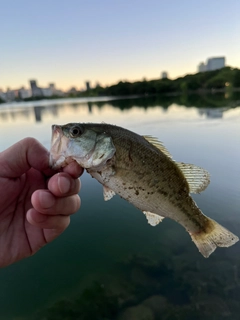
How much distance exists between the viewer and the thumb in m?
2.97

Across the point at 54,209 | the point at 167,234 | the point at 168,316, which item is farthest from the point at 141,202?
the point at 167,234

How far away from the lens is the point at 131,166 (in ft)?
8.54

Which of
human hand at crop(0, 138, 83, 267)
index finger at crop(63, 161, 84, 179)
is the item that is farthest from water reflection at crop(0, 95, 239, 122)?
index finger at crop(63, 161, 84, 179)

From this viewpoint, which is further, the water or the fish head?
the water

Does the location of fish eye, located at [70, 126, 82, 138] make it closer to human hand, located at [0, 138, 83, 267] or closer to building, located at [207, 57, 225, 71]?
human hand, located at [0, 138, 83, 267]

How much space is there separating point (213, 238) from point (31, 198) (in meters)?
2.17

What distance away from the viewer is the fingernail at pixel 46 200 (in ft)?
8.08

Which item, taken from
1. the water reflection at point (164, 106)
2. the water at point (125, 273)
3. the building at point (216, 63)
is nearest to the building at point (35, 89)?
the water reflection at point (164, 106)

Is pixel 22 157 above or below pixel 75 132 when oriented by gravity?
below

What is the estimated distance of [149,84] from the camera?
121750mm

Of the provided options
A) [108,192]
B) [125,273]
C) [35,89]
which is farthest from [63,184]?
[35,89]

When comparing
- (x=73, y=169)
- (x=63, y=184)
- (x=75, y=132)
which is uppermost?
(x=75, y=132)

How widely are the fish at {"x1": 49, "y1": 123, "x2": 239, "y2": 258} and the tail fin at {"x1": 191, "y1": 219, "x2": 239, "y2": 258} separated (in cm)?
10

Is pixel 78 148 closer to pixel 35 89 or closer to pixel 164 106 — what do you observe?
pixel 164 106
